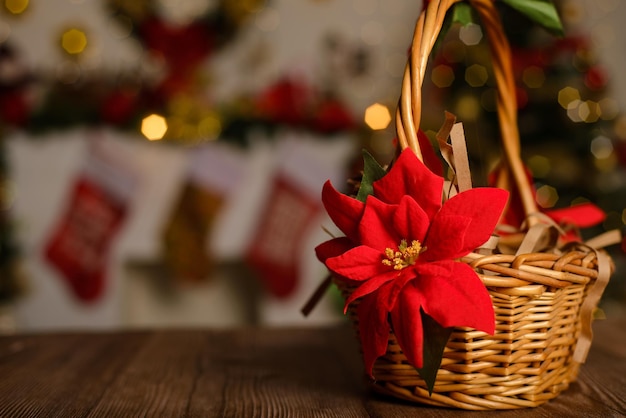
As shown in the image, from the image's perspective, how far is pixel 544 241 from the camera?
2.26 ft

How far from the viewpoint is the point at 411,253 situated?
1.83 feet

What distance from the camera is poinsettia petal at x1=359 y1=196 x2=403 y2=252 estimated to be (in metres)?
0.57

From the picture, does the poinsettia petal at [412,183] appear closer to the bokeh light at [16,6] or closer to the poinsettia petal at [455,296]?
the poinsettia petal at [455,296]

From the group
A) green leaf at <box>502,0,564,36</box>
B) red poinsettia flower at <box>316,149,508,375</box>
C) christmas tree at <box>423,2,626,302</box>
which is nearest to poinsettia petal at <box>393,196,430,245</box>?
red poinsettia flower at <box>316,149,508,375</box>

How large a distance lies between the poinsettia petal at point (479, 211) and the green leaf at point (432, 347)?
0.24 ft

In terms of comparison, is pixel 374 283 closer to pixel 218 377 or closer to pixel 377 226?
pixel 377 226

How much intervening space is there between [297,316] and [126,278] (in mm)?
772

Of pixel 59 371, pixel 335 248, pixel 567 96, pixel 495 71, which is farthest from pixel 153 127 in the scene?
pixel 335 248

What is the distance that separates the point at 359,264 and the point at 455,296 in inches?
3.7

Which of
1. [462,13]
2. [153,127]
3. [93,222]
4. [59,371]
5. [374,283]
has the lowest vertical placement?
[93,222]

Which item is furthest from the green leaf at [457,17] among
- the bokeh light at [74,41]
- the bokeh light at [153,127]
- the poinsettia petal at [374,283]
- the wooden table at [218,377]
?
the bokeh light at [74,41]

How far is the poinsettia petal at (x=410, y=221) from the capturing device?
0.55m

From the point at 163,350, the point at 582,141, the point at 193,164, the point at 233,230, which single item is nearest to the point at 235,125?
the point at 193,164

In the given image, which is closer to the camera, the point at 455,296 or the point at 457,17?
the point at 455,296
